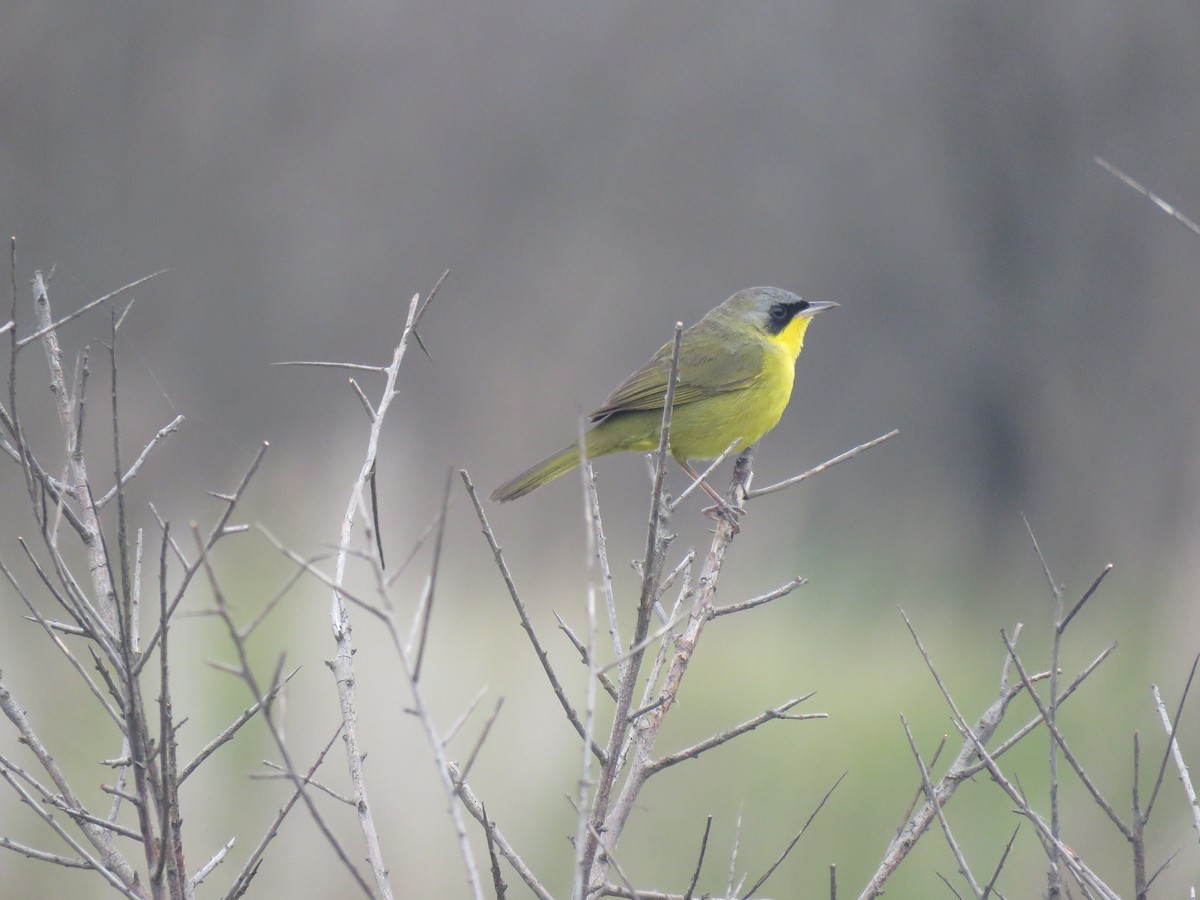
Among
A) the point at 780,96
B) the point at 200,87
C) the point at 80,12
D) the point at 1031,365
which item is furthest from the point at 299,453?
the point at 1031,365

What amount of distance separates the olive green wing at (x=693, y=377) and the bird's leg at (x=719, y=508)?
0.28 metres

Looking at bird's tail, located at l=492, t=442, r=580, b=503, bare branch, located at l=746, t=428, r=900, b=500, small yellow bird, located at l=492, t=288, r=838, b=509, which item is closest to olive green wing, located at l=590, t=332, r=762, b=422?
small yellow bird, located at l=492, t=288, r=838, b=509

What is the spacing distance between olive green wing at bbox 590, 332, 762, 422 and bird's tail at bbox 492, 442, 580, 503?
26 centimetres

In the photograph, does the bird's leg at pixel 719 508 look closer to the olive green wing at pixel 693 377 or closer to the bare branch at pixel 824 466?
the bare branch at pixel 824 466

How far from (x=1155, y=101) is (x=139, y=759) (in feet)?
21.6

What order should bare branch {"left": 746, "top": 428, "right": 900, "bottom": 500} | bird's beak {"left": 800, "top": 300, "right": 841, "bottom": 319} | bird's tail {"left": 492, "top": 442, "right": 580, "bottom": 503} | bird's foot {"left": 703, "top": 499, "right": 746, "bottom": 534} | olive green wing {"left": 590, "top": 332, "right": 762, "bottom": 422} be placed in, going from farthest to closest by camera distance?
bird's beak {"left": 800, "top": 300, "right": 841, "bottom": 319} → olive green wing {"left": 590, "top": 332, "right": 762, "bottom": 422} → bird's tail {"left": 492, "top": 442, "right": 580, "bottom": 503} → bird's foot {"left": 703, "top": 499, "right": 746, "bottom": 534} → bare branch {"left": 746, "top": 428, "right": 900, "bottom": 500}

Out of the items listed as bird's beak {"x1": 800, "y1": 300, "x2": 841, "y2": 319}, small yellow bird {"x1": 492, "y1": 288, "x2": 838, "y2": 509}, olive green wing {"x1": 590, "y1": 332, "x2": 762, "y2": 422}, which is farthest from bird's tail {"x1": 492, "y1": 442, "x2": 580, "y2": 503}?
bird's beak {"x1": 800, "y1": 300, "x2": 841, "y2": 319}

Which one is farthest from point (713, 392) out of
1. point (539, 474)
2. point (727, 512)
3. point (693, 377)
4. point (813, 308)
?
point (727, 512)

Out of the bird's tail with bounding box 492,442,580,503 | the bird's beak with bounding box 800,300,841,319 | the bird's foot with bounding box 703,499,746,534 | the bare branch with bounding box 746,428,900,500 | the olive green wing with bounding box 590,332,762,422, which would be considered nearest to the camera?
the bare branch with bounding box 746,428,900,500

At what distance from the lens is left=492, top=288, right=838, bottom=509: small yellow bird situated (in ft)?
10.6

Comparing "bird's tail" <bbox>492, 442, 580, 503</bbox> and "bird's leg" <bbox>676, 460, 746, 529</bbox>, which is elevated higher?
"bird's tail" <bbox>492, 442, 580, 503</bbox>

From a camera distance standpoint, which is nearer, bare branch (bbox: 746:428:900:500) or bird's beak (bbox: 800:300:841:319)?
bare branch (bbox: 746:428:900:500)

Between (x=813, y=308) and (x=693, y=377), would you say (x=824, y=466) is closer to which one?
(x=693, y=377)

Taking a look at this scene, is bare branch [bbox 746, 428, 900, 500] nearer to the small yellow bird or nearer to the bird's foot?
the bird's foot
